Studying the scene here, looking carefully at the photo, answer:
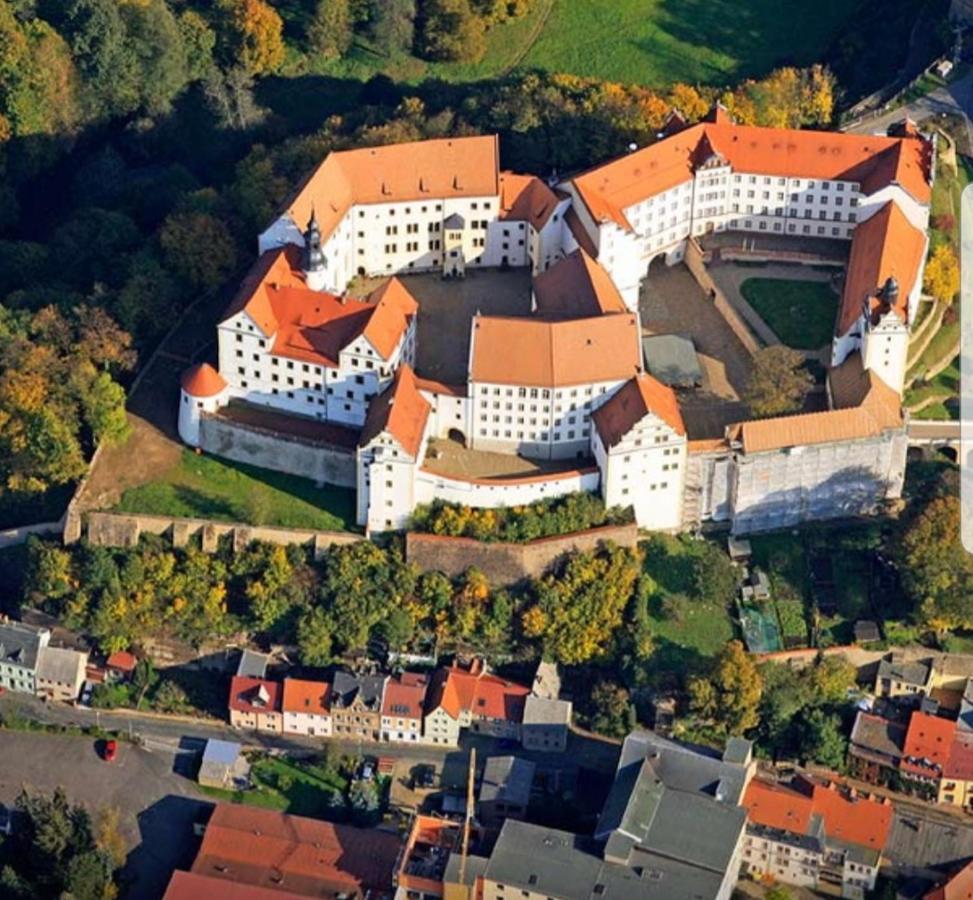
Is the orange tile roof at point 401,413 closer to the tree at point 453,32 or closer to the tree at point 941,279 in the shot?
the tree at point 941,279

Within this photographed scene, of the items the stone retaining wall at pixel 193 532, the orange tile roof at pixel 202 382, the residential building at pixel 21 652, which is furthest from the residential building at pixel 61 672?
the orange tile roof at pixel 202 382

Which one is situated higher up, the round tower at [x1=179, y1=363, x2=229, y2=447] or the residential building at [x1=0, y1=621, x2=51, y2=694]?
the round tower at [x1=179, y1=363, x2=229, y2=447]

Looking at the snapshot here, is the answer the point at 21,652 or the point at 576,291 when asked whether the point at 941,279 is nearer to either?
the point at 576,291

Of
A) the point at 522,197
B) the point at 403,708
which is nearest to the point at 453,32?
the point at 522,197

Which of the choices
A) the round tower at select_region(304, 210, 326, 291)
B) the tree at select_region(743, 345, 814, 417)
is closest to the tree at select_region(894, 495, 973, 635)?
the tree at select_region(743, 345, 814, 417)

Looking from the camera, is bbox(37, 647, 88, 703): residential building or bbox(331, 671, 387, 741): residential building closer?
bbox(331, 671, 387, 741): residential building

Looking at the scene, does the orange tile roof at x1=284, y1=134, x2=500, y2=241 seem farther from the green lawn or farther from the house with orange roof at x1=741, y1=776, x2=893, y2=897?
the house with orange roof at x1=741, y1=776, x2=893, y2=897
